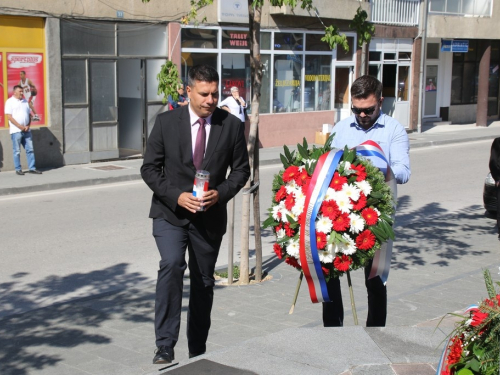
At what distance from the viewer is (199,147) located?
5215 millimetres

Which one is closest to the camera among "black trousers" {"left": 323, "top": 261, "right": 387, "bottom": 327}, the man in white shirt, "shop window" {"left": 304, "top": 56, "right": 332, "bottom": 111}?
"black trousers" {"left": 323, "top": 261, "right": 387, "bottom": 327}

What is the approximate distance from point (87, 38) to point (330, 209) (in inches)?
540

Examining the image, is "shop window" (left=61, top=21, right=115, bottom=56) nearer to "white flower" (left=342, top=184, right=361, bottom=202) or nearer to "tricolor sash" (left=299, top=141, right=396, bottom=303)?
"tricolor sash" (left=299, top=141, right=396, bottom=303)

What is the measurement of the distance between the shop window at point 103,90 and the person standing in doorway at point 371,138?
1295 centimetres

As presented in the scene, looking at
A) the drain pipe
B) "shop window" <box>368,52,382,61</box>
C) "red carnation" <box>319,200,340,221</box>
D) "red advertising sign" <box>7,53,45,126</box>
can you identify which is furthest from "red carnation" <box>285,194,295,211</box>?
the drain pipe

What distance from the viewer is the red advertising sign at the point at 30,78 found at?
16.3 metres

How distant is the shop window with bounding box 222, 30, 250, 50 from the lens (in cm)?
2070

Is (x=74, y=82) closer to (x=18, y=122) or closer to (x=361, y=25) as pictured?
(x=18, y=122)

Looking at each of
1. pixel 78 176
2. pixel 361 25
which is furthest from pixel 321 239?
pixel 78 176

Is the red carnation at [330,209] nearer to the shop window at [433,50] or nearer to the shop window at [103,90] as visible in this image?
the shop window at [103,90]

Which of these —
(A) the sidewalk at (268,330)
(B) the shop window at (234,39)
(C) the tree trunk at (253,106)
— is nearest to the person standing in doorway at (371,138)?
(A) the sidewalk at (268,330)

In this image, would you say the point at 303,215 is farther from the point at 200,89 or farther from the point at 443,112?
the point at 443,112

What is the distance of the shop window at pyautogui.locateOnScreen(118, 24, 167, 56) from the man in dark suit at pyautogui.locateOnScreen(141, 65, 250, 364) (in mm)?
13593

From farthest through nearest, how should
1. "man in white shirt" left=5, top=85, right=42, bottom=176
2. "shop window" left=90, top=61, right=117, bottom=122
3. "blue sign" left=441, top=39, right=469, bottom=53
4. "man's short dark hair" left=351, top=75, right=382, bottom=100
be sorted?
"blue sign" left=441, top=39, right=469, bottom=53, "shop window" left=90, top=61, right=117, bottom=122, "man in white shirt" left=5, top=85, right=42, bottom=176, "man's short dark hair" left=351, top=75, right=382, bottom=100
